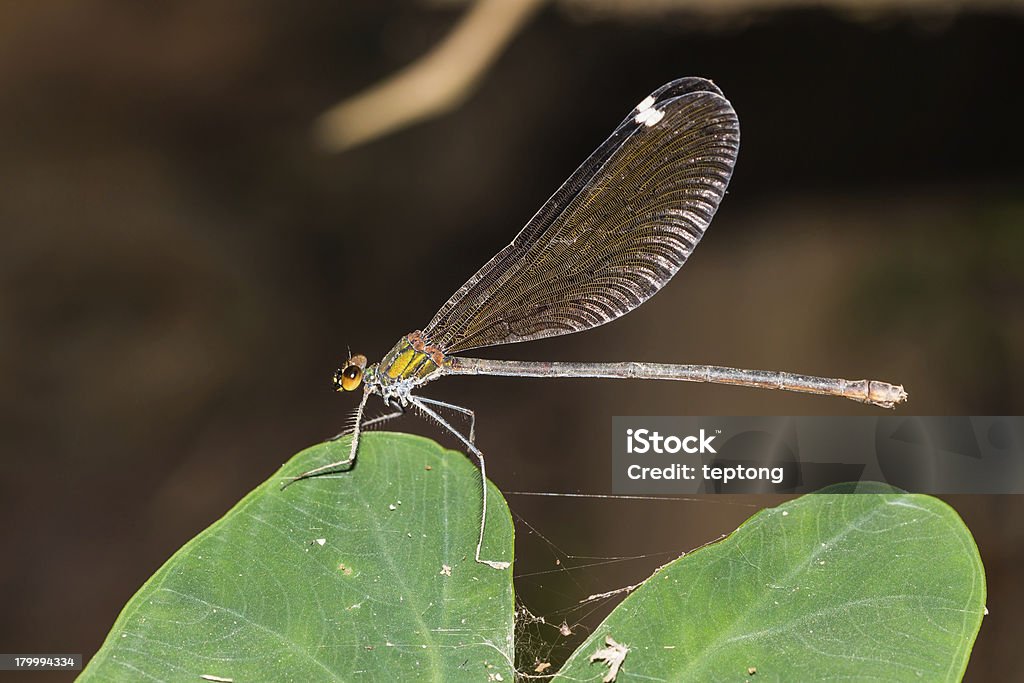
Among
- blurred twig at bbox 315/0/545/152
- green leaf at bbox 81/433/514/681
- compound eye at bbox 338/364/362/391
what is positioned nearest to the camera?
green leaf at bbox 81/433/514/681

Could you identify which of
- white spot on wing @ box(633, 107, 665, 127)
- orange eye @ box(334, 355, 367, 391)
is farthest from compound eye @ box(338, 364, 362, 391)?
white spot on wing @ box(633, 107, 665, 127)

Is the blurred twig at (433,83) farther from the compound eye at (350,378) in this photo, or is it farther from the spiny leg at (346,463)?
the spiny leg at (346,463)

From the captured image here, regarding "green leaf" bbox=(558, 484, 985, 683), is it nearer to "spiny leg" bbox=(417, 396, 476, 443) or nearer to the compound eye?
"spiny leg" bbox=(417, 396, 476, 443)

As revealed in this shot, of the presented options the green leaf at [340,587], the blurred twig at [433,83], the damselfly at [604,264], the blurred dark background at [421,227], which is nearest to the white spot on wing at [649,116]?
the damselfly at [604,264]

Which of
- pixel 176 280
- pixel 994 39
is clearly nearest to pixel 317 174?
pixel 176 280

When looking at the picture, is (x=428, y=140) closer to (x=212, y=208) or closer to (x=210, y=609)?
(x=212, y=208)

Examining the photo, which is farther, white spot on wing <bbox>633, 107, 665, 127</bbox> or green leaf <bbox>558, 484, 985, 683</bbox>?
white spot on wing <bbox>633, 107, 665, 127</bbox>
